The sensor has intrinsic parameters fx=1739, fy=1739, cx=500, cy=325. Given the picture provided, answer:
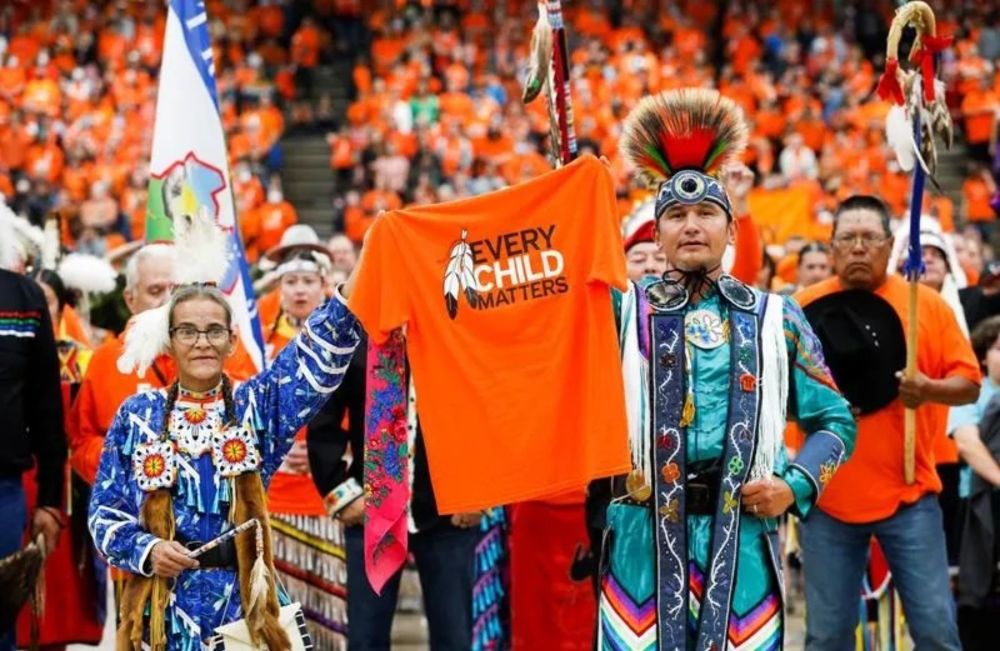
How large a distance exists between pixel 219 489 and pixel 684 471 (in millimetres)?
1374

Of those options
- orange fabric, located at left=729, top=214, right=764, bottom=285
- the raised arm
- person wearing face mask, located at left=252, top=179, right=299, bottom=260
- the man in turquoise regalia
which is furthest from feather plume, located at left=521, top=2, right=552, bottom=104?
person wearing face mask, located at left=252, top=179, right=299, bottom=260

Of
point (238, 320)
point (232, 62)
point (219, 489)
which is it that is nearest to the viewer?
point (219, 489)

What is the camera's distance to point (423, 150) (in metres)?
21.7

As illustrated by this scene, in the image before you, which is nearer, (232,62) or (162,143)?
(162,143)

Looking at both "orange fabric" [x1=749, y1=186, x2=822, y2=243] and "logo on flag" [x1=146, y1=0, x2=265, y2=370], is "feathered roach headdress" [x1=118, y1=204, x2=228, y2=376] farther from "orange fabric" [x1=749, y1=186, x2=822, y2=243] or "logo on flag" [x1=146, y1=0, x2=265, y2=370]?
"orange fabric" [x1=749, y1=186, x2=822, y2=243]

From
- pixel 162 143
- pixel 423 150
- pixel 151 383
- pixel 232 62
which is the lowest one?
pixel 151 383

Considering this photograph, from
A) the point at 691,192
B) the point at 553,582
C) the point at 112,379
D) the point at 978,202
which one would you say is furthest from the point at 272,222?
the point at 691,192

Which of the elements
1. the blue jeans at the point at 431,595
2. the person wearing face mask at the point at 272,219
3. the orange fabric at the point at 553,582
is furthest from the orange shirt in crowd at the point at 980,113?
the blue jeans at the point at 431,595

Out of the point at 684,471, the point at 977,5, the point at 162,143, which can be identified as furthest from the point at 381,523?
the point at 977,5

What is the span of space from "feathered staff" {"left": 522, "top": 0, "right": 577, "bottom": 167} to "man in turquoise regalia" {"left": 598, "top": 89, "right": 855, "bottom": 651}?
623 millimetres

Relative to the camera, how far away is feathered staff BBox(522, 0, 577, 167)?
5.52 m

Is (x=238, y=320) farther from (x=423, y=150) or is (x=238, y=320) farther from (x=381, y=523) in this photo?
(x=423, y=150)

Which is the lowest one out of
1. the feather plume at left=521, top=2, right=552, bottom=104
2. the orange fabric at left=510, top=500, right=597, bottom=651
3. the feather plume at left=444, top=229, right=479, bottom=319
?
the orange fabric at left=510, top=500, right=597, bottom=651

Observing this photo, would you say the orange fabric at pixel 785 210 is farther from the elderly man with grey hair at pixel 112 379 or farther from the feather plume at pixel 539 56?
the feather plume at pixel 539 56
